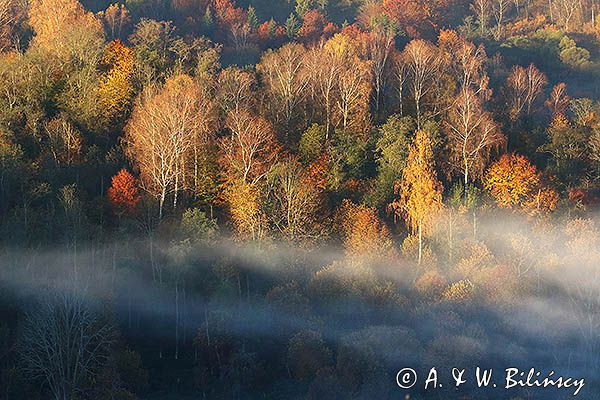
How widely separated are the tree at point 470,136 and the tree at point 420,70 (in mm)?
3494

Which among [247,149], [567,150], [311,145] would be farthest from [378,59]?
[247,149]

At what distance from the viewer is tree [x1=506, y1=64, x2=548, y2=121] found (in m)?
60.8

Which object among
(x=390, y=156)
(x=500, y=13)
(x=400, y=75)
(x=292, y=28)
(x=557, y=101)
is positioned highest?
(x=500, y=13)

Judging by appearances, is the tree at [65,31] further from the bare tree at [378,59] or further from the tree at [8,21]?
the bare tree at [378,59]

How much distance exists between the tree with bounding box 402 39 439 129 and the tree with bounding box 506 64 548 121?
708 centimetres

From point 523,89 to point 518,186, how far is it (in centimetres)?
1838

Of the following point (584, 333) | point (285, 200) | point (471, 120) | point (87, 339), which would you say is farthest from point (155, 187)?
point (584, 333)

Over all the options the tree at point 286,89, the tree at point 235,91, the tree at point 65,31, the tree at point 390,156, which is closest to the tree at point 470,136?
the tree at point 390,156

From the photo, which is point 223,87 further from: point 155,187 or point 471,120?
point 471,120

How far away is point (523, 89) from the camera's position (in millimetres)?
63031

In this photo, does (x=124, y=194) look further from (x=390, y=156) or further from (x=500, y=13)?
(x=500, y=13)

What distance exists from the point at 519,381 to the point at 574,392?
2.48 m

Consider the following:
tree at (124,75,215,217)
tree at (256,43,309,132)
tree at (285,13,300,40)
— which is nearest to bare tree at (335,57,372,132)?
tree at (256,43,309,132)

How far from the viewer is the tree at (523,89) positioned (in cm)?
6075
